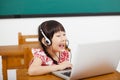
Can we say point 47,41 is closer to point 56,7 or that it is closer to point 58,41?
point 58,41

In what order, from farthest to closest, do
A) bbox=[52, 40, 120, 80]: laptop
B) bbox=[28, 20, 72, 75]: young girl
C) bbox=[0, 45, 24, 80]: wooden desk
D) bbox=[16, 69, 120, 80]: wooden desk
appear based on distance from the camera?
bbox=[0, 45, 24, 80]: wooden desk, bbox=[28, 20, 72, 75]: young girl, bbox=[16, 69, 120, 80]: wooden desk, bbox=[52, 40, 120, 80]: laptop

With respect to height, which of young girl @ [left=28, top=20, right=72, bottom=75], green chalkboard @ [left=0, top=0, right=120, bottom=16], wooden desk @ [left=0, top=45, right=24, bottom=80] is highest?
green chalkboard @ [left=0, top=0, right=120, bottom=16]

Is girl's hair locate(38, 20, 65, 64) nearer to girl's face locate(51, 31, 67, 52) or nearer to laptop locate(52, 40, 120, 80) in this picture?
girl's face locate(51, 31, 67, 52)

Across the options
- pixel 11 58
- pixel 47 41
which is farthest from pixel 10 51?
pixel 47 41

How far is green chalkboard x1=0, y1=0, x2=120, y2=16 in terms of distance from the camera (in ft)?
7.99

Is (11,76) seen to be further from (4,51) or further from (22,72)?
(22,72)

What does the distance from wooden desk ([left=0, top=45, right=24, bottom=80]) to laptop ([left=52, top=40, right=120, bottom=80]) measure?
0.54 metres

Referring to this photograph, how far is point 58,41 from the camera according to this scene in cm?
163

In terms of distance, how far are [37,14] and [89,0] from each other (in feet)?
2.05

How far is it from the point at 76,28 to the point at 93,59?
1.57m

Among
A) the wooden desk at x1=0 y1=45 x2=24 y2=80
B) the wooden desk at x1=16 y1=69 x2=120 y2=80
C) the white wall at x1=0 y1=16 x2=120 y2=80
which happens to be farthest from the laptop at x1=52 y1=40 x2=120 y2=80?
the white wall at x1=0 y1=16 x2=120 y2=80

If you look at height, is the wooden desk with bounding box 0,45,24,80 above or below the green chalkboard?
below

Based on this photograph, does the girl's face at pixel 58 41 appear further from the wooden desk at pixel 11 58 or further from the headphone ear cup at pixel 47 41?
the wooden desk at pixel 11 58

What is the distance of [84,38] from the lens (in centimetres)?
281
